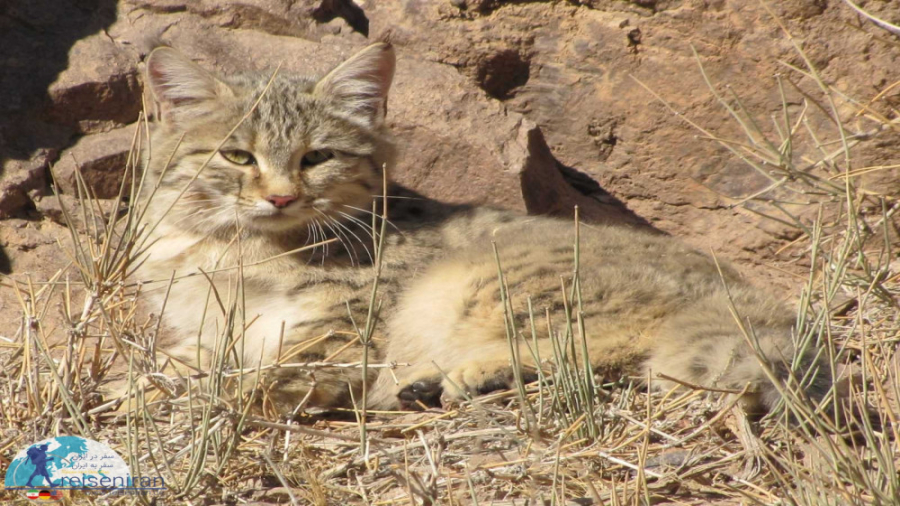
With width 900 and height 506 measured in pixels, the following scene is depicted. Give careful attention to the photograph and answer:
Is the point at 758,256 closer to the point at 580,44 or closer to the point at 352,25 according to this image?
the point at 580,44

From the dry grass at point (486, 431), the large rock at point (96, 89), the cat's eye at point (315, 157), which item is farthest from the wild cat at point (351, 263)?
the large rock at point (96, 89)

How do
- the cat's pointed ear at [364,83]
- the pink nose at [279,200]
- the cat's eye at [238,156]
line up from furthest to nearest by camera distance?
1. the cat's pointed ear at [364,83]
2. the cat's eye at [238,156]
3. the pink nose at [279,200]

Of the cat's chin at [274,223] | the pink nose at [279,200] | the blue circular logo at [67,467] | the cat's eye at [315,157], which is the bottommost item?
the blue circular logo at [67,467]

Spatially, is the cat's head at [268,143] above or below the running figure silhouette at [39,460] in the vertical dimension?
above

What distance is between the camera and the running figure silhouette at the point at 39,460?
2609 millimetres

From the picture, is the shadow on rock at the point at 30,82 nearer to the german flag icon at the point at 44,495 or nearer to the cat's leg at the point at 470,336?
the cat's leg at the point at 470,336

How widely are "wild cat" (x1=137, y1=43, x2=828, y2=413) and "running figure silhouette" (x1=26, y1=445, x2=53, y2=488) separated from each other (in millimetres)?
851

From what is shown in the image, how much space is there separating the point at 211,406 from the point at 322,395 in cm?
105

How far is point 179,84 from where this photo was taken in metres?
4.04

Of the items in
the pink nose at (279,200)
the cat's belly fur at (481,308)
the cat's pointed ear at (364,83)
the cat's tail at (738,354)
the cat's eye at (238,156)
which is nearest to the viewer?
the cat's tail at (738,354)

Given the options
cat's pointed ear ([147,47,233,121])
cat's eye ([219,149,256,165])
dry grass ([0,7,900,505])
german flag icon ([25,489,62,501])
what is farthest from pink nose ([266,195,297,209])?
german flag icon ([25,489,62,501])

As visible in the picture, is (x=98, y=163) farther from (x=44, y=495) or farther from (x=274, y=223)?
(x=44, y=495)

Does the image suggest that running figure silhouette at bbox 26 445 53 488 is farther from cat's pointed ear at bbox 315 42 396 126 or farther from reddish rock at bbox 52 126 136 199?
reddish rock at bbox 52 126 136 199

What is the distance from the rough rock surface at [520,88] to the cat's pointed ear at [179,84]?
46.2 inches
